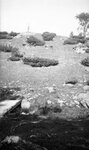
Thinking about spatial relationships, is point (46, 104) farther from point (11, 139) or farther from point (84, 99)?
point (11, 139)

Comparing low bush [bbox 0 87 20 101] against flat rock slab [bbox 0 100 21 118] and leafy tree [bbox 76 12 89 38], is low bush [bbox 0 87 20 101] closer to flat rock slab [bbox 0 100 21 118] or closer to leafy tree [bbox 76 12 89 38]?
flat rock slab [bbox 0 100 21 118]

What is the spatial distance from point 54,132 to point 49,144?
65 cm

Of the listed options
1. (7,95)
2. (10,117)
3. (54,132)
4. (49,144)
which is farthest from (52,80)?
A: (49,144)

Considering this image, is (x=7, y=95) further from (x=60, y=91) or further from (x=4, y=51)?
(x=4, y=51)

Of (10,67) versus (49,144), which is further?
(10,67)

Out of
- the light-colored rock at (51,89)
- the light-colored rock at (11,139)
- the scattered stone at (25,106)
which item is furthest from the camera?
the light-colored rock at (51,89)


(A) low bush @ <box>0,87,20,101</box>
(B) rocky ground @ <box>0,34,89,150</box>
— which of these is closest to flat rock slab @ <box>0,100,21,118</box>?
(B) rocky ground @ <box>0,34,89,150</box>

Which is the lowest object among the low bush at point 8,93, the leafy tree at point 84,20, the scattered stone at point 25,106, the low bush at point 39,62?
the scattered stone at point 25,106

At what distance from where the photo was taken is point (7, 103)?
5.80m

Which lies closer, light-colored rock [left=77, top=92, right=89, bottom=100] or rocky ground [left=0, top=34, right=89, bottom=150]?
rocky ground [left=0, top=34, right=89, bottom=150]

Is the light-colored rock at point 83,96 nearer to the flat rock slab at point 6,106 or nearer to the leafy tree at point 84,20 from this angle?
the flat rock slab at point 6,106

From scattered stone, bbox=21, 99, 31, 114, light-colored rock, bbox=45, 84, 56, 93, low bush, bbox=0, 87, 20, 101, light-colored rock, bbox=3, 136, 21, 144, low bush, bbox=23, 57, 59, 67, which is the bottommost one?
scattered stone, bbox=21, 99, 31, 114

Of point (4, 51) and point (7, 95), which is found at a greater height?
point (4, 51)

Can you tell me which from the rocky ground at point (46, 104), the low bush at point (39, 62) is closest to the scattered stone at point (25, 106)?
the rocky ground at point (46, 104)
